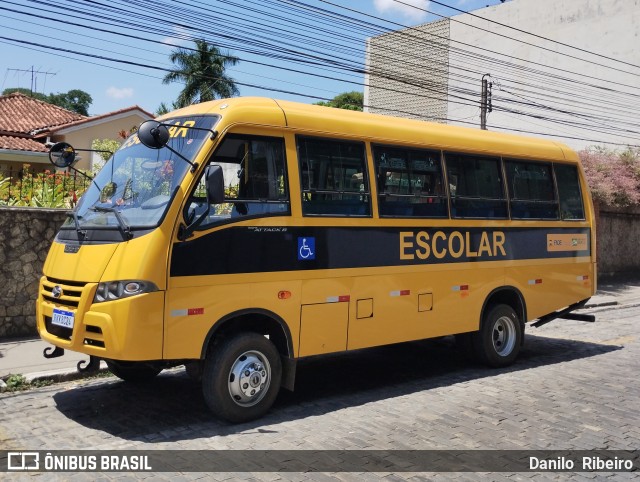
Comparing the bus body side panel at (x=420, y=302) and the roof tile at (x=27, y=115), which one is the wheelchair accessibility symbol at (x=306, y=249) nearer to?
the bus body side panel at (x=420, y=302)

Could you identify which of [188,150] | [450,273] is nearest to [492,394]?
[450,273]

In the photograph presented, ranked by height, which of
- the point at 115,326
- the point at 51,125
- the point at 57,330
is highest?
the point at 51,125

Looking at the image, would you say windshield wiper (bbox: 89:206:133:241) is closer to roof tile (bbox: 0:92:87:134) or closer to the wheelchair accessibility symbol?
the wheelchair accessibility symbol

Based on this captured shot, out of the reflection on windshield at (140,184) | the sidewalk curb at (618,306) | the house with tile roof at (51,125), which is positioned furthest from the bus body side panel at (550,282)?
the house with tile roof at (51,125)

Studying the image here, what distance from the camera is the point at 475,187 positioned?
27.5 feet

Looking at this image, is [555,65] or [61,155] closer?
[61,155]

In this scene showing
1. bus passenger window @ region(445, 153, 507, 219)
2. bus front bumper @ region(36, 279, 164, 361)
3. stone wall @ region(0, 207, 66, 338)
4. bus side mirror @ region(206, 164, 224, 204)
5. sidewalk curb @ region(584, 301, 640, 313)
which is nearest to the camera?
bus front bumper @ region(36, 279, 164, 361)

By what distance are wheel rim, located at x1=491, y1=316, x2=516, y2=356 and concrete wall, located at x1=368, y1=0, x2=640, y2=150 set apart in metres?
22.8

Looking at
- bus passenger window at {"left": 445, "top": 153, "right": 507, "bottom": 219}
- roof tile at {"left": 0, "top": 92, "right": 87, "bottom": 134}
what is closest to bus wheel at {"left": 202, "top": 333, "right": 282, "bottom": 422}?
bus passenger window at {"left": 445, "top": 153, "right": 507, "bottom": 219}

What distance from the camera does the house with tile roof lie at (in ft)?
77.4

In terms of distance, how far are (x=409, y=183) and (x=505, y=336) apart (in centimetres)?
287

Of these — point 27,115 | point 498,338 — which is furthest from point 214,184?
point 27,115

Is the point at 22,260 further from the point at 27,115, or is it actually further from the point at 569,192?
the point at 27,115

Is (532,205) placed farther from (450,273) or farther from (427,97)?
(427,97)
